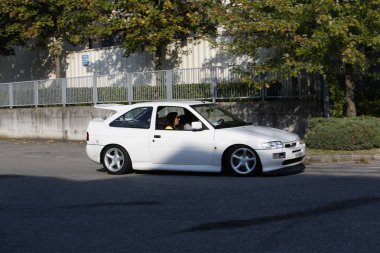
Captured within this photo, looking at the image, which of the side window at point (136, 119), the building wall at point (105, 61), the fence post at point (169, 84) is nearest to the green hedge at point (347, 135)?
the side window at point (136, 119)

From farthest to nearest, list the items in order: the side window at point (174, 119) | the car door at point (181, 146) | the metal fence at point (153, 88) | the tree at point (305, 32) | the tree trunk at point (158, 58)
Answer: the tree trunk at point (158, 58) < the metal fence at point (153, 88) < the tree at point (305, 32) < the side window at point (174, 119) < the car door at point (181, 146)

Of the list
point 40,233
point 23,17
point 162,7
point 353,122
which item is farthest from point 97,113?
point 40,233

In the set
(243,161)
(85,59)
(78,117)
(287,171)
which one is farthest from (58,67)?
(243,161)

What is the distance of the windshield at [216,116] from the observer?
11895 millimetres

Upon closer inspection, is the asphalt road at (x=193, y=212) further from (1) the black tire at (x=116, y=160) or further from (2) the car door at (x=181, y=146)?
(2) the car door at (x=181, y=146)

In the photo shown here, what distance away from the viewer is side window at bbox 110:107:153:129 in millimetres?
12288

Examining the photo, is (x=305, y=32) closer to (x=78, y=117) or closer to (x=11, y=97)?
(x=78, y=117)

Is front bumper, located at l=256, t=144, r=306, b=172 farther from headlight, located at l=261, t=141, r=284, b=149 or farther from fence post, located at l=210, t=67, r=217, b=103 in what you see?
fence post, located at l=210, t=67, r=217, b=103

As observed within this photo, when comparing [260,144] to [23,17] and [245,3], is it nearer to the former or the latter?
[245,3]

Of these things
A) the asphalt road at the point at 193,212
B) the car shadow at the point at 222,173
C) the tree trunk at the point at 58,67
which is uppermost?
the tree trunk at the point at 58,67

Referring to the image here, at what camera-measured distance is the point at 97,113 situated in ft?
69.7

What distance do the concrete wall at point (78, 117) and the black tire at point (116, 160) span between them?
6.45 metres

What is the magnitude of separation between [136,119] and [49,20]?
1372 cm

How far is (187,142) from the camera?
11664 millimetres
